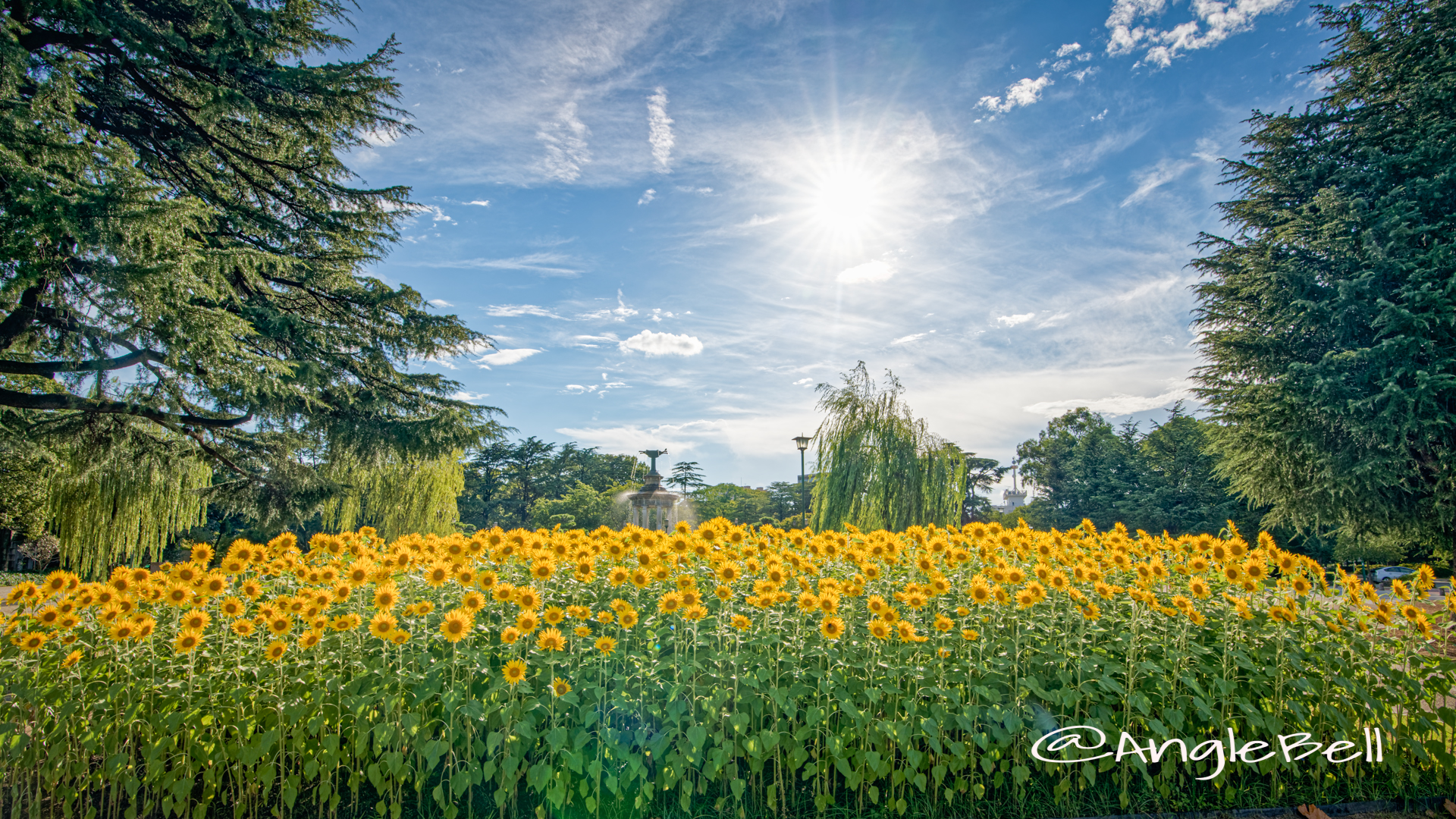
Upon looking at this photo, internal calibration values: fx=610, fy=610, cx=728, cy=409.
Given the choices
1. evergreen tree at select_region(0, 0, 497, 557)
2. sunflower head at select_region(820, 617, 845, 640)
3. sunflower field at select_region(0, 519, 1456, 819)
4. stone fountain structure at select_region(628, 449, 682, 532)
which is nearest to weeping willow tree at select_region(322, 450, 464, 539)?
evergreen tree at select_region(0, 0, 497, 557)

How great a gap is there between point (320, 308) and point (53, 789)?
7995mm

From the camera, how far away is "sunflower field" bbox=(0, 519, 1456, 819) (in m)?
2.38

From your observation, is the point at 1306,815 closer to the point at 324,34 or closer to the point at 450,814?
the point at 450,814

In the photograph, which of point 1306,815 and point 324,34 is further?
point 324,34

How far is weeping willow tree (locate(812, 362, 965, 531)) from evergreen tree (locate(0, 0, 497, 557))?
6812 millimetres

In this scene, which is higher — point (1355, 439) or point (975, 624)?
point (1355, 439)

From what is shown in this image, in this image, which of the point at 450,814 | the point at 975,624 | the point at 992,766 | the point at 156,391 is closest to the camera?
the point at 450,814

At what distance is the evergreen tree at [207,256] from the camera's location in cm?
518

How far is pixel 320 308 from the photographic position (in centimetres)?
916

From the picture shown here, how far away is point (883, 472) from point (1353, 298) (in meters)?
7.83

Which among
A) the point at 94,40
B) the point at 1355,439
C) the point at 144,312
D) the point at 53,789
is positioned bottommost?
the point at 53,789

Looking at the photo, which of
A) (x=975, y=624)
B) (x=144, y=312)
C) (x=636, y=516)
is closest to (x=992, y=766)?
(x=975, y=624)
